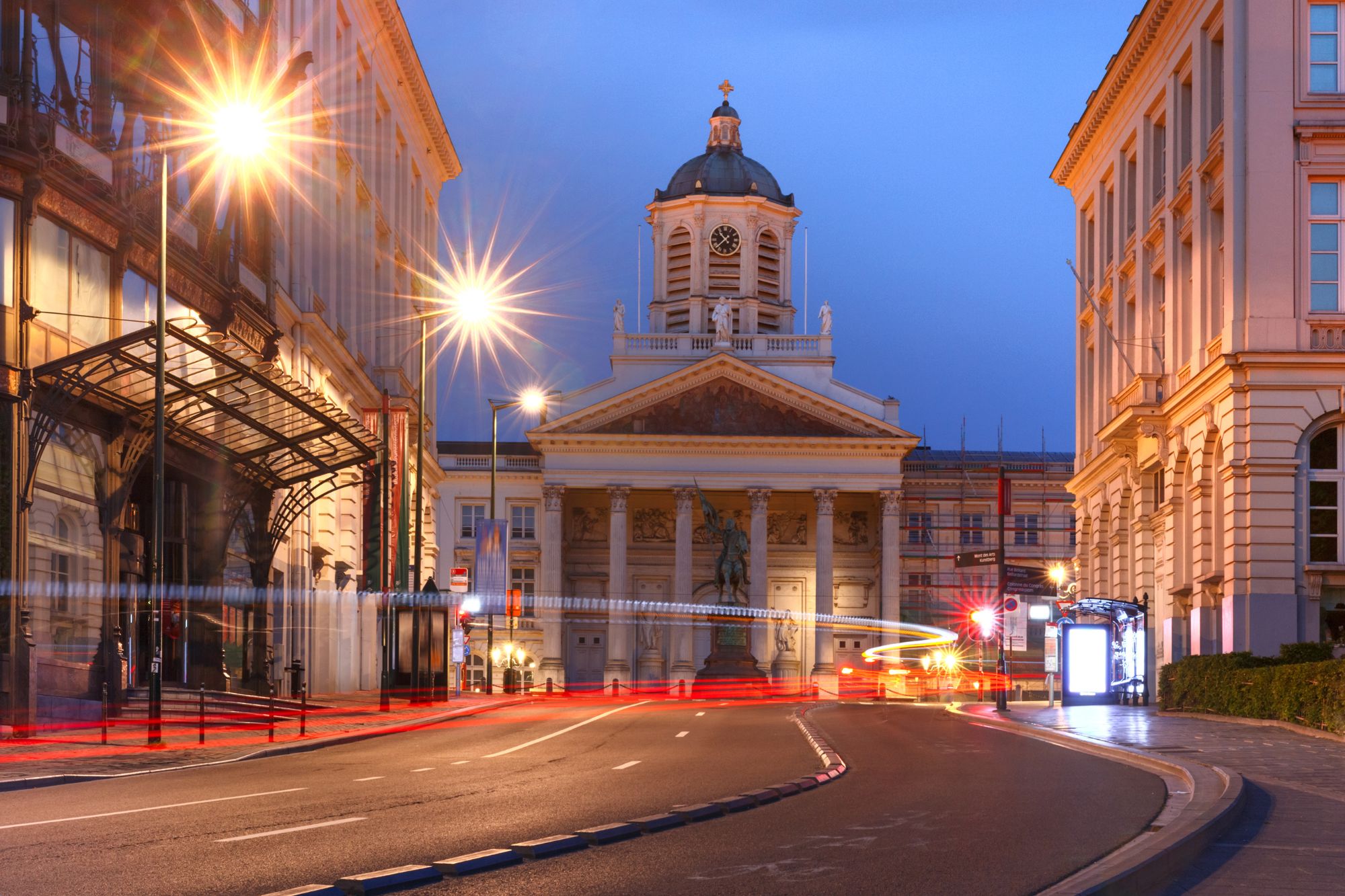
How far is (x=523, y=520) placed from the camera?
107875 millimetres

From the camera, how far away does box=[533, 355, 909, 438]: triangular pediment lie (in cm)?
10019

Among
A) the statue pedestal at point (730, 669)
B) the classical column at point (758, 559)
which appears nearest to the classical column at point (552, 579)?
the classical column at point (758, 559)

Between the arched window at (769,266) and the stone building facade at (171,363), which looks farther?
the arched window at (769,266)

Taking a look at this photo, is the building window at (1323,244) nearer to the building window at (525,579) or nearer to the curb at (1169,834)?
the curb at (1169,834)

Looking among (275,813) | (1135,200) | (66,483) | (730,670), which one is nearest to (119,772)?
(275,813)

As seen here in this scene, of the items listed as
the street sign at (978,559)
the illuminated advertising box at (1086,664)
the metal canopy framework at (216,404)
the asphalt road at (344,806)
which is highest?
the metal canopy framework at (216,404)

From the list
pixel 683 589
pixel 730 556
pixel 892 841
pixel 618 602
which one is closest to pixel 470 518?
pixel 618 602

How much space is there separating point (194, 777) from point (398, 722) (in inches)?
591

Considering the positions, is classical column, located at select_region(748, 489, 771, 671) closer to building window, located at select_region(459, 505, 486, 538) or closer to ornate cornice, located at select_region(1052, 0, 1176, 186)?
building window, located at select_region(459, 505, 486, 538)

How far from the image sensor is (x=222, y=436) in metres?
36.4

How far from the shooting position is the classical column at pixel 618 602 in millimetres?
101125

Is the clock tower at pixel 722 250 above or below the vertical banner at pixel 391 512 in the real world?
above

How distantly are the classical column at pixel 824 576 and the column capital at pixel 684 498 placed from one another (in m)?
7.14

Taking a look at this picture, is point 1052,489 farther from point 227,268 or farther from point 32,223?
point 32,223
